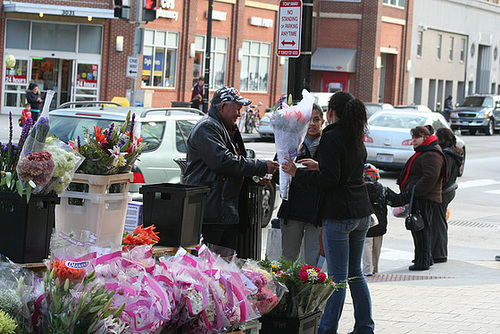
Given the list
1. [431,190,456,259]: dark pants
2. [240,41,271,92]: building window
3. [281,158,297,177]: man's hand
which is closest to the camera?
[281,158,297,177]: man's hand

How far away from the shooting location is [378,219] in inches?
375

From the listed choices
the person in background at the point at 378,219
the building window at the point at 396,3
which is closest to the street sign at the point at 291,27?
the person in background at the point at 378,219

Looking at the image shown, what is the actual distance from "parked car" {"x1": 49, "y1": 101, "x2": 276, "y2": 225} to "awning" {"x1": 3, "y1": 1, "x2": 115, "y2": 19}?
22.2 m

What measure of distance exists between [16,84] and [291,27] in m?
27.1

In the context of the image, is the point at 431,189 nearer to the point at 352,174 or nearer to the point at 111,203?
the point at 352,174

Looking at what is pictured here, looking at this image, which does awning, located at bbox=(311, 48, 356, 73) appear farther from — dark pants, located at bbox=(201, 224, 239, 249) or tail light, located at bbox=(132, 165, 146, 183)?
dark pants, located at bbox=(201, 224, 239, 249)

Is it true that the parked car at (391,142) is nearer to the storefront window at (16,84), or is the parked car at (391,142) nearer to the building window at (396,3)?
the storefront window at (16,84)

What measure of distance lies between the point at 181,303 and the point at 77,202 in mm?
1265

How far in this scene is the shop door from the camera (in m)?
34.4

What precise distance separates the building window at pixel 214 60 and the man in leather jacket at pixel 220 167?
1321 inches

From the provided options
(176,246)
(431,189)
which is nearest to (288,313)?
(176,246)

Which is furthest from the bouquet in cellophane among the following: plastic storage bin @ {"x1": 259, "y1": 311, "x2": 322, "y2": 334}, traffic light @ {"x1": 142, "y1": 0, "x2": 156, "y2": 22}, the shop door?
the shop door

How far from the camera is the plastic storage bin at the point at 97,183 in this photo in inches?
199

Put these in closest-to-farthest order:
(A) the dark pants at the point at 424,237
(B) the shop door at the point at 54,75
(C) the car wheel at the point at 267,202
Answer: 1. (A) the dark pants at the point at 424,237
2. (C) the car wheel at the point at 267,202
3. (B) the shop door at the point at 54,75
